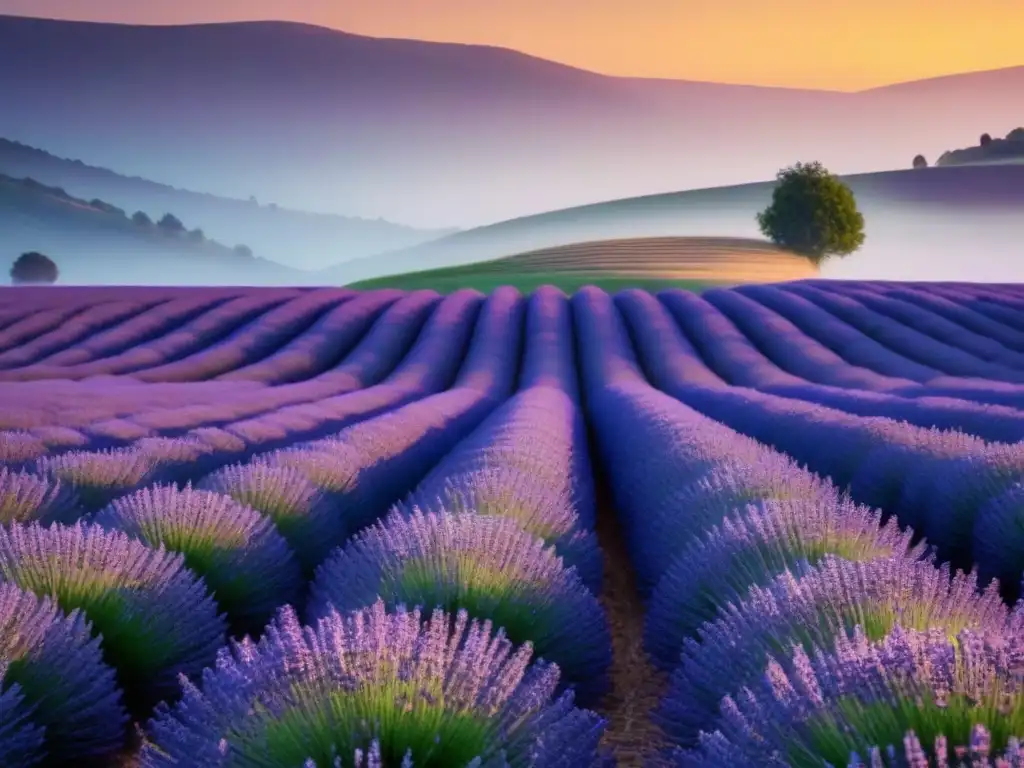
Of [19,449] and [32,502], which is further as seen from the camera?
[19,449]

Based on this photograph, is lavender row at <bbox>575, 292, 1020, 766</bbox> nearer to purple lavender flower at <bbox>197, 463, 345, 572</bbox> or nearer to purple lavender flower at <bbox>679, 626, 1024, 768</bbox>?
purple lavender flower at <bbox>679, 626, 1024, 768</bbox>

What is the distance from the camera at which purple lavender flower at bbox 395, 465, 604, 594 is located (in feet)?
10.4

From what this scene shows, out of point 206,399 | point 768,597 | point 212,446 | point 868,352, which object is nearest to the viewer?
point 768,597

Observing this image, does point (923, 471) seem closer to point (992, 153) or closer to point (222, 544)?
point (222, 544)

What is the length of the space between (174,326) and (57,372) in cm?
515

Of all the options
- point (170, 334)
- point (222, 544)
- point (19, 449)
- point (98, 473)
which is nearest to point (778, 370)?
point (19, 449)

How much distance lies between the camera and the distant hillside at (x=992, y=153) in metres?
48.1

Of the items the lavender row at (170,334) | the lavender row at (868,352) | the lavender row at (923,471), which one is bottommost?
the lavender row at (868,352)

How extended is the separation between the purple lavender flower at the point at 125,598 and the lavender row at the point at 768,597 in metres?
1.29

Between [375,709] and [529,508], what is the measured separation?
1.67 meters

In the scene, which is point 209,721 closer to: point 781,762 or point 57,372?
point 781,762

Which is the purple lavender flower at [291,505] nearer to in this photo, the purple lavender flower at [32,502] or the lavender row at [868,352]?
the purple lavender flower at [32,502]

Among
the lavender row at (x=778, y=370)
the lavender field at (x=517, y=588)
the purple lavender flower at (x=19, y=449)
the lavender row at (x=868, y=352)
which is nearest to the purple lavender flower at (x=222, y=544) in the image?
the lavender field at (x=517, y=588)

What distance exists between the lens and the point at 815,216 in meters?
39.4
